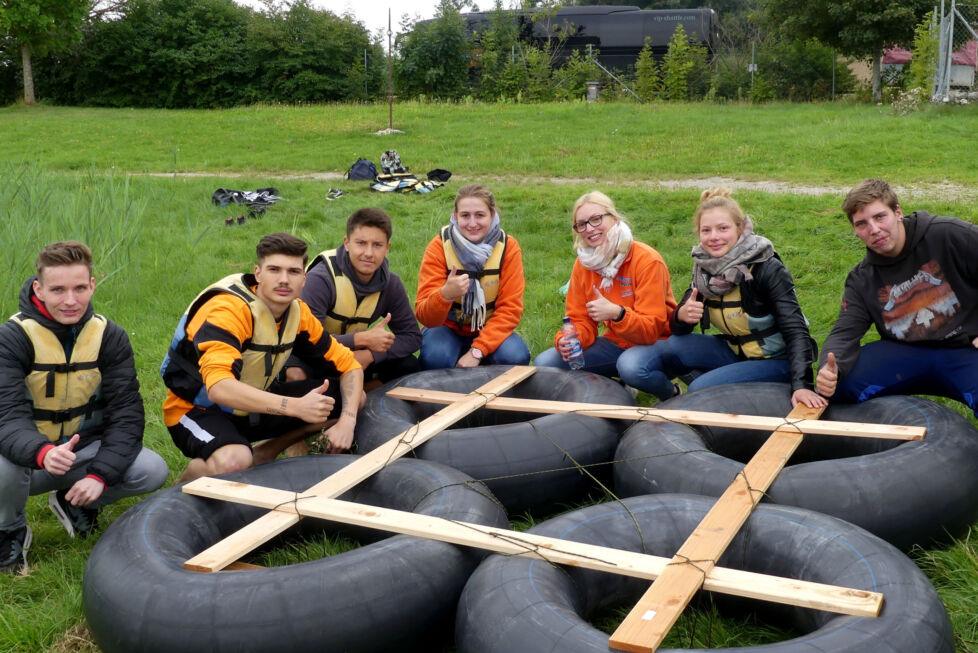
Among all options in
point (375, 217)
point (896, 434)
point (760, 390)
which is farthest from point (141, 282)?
point (896, 434)

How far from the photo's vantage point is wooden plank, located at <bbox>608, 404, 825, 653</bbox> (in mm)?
2182

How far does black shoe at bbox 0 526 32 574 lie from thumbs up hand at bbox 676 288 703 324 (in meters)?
2.92

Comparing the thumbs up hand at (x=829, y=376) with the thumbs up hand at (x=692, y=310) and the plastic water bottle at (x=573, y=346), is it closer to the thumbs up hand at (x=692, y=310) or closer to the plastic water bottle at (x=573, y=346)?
the thumbs up hand at (x=692, y=310)

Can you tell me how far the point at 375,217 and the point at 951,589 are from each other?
2.81 meters

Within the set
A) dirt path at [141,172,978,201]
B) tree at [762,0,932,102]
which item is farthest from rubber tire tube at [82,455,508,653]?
tree at [762,0,932,102]

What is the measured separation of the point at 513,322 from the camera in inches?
191

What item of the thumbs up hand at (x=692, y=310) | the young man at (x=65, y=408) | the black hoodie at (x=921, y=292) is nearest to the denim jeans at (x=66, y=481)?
the young man at (x=65, y=408)

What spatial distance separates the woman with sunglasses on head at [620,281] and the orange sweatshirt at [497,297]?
1.19 feet

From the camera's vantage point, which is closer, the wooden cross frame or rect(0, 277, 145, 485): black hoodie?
the wooden cross frame

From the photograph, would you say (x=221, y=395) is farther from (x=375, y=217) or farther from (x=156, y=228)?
(x=156, y=228)

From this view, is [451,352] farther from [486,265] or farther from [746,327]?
[746,327]

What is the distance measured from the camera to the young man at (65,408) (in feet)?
10.3

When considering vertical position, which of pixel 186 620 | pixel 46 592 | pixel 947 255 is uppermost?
pixel 947 255

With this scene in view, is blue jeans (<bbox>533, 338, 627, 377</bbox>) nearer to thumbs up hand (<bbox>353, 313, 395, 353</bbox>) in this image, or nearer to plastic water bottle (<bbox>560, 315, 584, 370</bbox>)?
plastic water bottle (<bbox>560, 315, 584, 370</bbox>)
